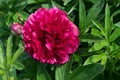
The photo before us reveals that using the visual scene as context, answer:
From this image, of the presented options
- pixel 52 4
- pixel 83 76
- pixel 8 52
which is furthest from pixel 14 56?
pixel 52 4

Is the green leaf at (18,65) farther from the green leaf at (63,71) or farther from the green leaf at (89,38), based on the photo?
the green leaf at (89,38)

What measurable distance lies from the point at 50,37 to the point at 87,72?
18cm

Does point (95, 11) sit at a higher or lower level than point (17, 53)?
higher

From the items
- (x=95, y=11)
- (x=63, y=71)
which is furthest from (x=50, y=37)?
(x=95, y=11)

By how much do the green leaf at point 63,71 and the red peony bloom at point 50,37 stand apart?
3 centimetres

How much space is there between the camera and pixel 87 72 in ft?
4.05

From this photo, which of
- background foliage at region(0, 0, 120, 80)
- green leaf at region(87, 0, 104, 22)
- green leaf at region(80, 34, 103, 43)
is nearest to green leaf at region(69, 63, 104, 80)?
background foliage at region(0, 0, 120, 80)

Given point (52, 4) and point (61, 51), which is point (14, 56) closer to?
point (61, 51)

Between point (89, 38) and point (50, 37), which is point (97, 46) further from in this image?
point (50, 37)

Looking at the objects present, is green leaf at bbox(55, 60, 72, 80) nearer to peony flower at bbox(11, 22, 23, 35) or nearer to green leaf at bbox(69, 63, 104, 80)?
green leaf at bbox(69, 63, 104, 80)

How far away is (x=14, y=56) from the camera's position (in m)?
1.27

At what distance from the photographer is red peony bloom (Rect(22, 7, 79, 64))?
1.20 m

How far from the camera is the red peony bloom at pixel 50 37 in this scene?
3.92 ft

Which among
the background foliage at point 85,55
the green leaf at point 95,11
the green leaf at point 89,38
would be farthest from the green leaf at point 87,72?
the green leaf at point 95,11
